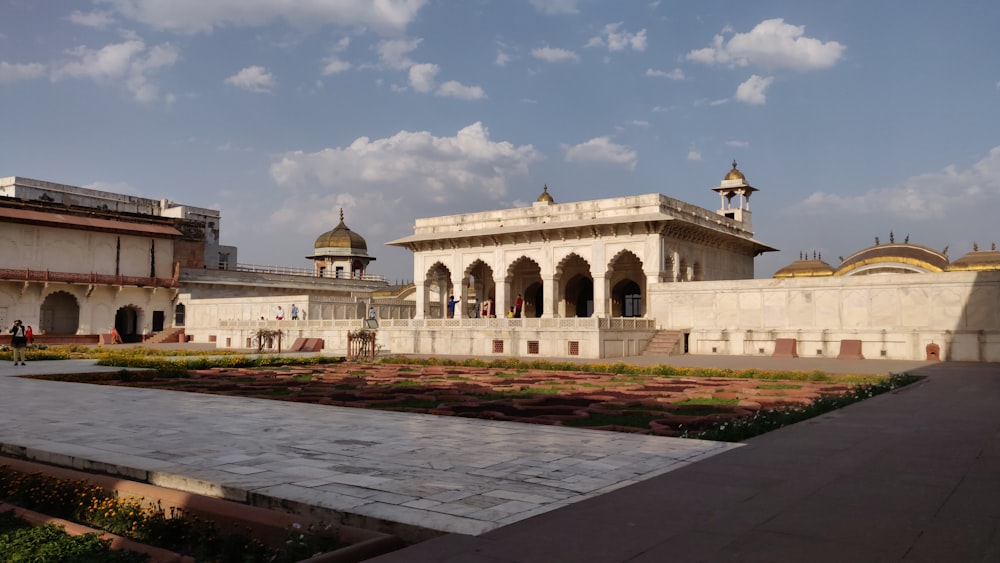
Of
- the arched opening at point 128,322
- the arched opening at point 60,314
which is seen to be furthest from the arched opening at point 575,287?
the arched opening at point 60,314

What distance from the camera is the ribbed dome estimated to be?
109ft

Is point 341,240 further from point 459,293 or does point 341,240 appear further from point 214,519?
point 214,519

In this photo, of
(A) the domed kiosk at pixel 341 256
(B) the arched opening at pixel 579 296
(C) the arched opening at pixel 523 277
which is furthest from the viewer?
(A) the domed kiosk at pixel 341 256

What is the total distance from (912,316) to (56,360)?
24.9 meters

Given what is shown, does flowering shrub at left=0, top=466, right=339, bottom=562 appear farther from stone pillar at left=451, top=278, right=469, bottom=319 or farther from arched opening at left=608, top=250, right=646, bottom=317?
stone pillar at left=451, top=278, right=469, bottom=319

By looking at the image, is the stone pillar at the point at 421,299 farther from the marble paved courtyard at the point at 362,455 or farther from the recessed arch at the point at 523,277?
the marble paved courtyard at the point at 362,455

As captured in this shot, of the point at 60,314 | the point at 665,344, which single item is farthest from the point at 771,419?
the point at 60,314

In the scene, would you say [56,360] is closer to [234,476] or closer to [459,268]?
[459,268]

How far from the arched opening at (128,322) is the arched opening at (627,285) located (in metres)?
26.6

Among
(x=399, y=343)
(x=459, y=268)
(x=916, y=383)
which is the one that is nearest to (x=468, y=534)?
(x=916, y=383)

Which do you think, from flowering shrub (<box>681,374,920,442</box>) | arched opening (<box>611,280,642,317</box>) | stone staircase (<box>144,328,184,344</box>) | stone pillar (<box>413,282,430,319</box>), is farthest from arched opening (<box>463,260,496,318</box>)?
flowering shrub (<box>681,374,920,442</box>)

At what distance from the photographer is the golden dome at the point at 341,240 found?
55.1 metres

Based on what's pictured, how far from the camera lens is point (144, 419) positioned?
880cm

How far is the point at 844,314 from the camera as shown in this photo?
2353cm
